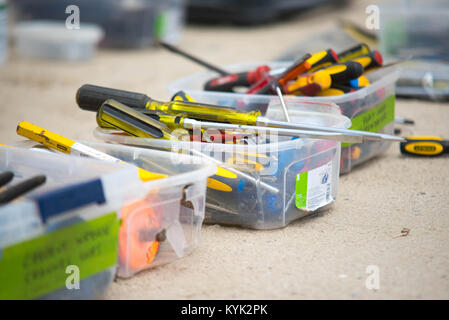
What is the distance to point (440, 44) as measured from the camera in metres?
2.67

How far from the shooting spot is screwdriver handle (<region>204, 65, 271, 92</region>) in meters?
1.70

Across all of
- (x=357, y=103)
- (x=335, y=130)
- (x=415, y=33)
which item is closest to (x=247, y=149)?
(x=335, y=130)

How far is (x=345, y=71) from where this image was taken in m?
1.52

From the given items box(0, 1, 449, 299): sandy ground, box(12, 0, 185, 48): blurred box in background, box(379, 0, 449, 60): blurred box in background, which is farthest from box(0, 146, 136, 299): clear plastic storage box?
box(12, 0, 185, 48): blurred box in background

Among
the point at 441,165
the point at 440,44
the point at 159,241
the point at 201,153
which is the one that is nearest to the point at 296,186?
the point at 201,153

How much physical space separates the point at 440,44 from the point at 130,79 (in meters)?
1.40

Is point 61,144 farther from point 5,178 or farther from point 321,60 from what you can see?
point 321,60

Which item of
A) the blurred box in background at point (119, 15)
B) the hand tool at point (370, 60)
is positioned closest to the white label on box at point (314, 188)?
the hand tool at point (370, 60)

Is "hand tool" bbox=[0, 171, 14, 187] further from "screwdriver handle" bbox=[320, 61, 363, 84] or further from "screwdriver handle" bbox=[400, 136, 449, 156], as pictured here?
"screwdriver handle" bbox=[400, 136, 449, 156]

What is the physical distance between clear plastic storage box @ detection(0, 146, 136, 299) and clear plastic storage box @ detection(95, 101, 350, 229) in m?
0.26

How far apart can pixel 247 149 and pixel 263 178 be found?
0.07m

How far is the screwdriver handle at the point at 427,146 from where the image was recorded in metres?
1.70

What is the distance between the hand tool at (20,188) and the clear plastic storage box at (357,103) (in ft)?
2.14

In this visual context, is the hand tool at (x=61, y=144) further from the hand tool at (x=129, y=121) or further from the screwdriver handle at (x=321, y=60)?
the screwdriver handle at (x=321, y=60)
